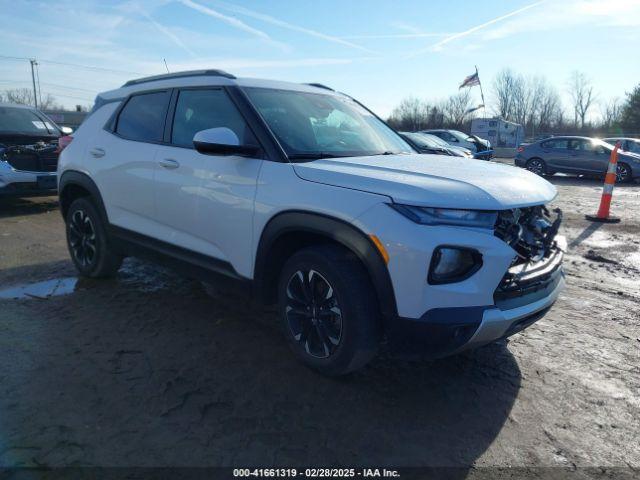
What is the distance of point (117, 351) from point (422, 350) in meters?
2.07

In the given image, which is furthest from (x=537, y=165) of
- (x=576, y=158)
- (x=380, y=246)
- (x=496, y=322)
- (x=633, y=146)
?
(x=380, y=246)

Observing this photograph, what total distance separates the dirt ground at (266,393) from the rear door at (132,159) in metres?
0.76

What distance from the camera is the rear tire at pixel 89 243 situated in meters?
4.69

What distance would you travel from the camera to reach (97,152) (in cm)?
459

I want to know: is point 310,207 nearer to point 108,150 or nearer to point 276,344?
point 276,344

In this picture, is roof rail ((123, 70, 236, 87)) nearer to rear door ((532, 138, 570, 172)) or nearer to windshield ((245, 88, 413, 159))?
windshield ((245, 88, 413, 159))

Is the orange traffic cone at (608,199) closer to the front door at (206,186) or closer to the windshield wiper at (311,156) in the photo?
the windshield wiper at (311,156)

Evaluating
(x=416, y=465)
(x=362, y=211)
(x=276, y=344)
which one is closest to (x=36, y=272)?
(x=276, y=344)

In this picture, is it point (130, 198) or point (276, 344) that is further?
point (130, 198)

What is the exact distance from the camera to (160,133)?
4.02 m

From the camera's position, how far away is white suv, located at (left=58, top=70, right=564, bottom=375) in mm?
2531

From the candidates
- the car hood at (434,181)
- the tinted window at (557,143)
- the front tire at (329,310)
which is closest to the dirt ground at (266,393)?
the front tire at (329,310)

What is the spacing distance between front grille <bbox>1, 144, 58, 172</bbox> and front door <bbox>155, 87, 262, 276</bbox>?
544cm

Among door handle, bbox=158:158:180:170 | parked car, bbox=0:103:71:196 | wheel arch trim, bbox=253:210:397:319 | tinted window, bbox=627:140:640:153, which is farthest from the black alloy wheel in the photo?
tinted window, bbox=627:140:640:153
